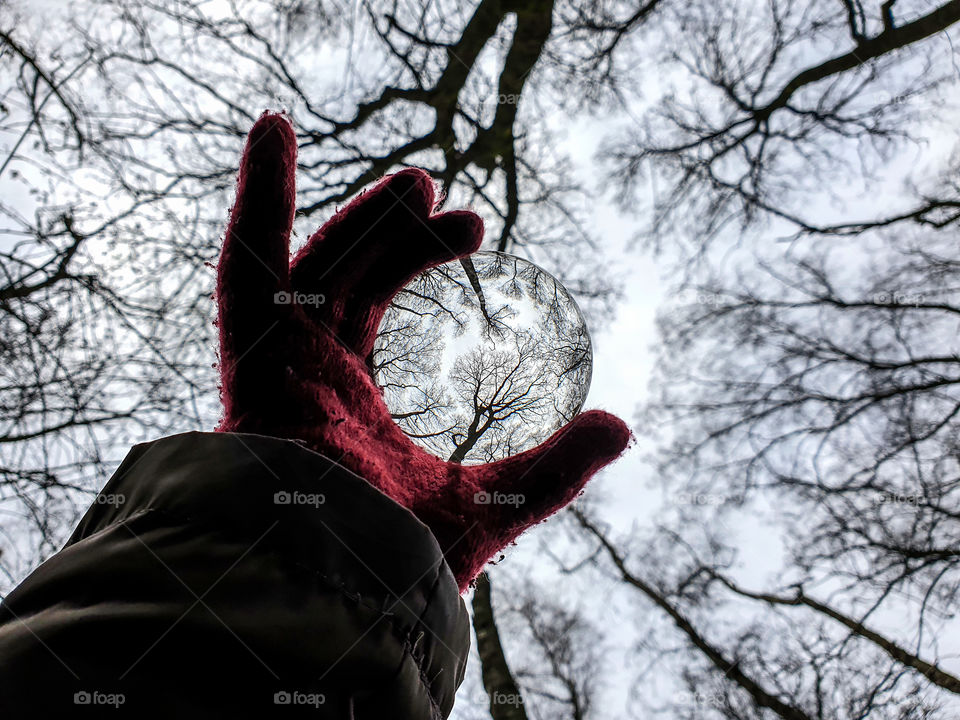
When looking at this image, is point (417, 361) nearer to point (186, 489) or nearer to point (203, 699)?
point (186, 489)

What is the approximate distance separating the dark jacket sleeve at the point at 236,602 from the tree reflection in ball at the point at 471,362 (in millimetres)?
695

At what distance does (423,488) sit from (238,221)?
0.84m

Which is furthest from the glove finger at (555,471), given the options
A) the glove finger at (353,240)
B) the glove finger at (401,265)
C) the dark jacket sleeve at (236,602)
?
the glove finger at (353,240)

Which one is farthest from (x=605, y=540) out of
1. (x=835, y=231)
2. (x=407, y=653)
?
(x=407, y=653)

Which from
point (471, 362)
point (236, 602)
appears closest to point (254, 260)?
point (471, 362)

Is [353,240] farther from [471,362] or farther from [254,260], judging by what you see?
[471,362]

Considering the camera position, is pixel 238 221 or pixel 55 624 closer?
pixel 55 624

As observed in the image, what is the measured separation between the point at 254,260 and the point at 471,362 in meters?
0.71

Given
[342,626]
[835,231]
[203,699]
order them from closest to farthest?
[203,699], [342,626], [835,231]

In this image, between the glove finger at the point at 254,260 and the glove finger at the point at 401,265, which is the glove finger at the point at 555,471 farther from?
the glove finger at the point at 254,260

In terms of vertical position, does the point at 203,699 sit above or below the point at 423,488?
below

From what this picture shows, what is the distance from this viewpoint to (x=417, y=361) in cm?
190

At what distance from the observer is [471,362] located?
1.86 m

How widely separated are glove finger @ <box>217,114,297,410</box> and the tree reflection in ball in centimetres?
48
